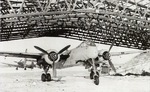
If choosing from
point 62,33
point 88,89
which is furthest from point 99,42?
point 88,89

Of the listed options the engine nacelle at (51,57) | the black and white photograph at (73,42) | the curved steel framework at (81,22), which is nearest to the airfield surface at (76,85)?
the black and white photograph at (73,42)

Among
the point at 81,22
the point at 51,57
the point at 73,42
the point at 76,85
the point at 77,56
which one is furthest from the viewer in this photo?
the point at 73,42

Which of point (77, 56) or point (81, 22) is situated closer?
point (77, 56)

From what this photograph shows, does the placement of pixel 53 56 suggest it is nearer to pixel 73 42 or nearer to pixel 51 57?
pixel 51 57

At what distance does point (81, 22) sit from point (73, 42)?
9.56m

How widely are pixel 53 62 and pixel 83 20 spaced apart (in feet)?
40.7

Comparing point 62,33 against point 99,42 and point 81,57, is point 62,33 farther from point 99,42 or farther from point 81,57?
point 81,57

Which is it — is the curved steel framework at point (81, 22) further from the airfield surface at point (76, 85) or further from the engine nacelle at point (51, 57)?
the airfield surface at point (76, 85)

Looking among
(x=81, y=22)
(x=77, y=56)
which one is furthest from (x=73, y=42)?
(x=77, y=56)

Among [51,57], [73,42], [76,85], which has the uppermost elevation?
[73,42]

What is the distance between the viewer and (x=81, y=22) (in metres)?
27.8

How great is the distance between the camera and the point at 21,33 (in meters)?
32.5

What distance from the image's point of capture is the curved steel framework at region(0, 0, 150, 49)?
2248 cm

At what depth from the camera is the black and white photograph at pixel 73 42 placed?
50.6ft
